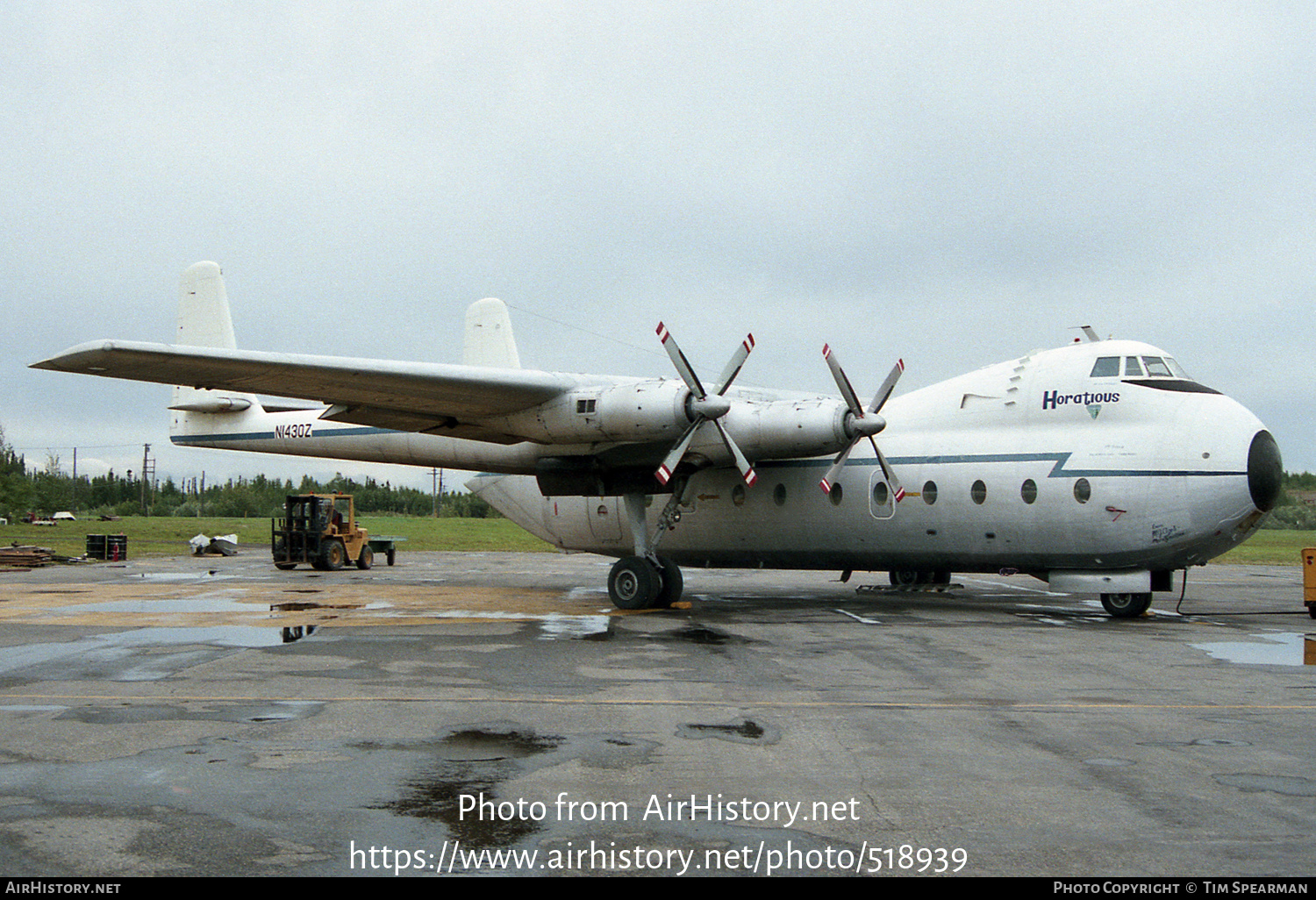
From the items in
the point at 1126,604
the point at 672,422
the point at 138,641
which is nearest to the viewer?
the point at 138,641

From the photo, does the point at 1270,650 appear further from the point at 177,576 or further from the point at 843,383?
the point at 177,576

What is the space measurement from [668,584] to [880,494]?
15.2ft

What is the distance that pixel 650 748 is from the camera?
25.7ft

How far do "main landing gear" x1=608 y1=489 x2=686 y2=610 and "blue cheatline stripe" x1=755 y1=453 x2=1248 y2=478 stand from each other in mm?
2496

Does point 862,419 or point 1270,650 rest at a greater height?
point 862,419

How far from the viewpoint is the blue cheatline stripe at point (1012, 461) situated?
55.7 feet

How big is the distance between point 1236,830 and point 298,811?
18.0ft

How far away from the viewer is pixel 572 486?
2089cm

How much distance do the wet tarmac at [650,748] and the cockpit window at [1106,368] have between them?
462 cm

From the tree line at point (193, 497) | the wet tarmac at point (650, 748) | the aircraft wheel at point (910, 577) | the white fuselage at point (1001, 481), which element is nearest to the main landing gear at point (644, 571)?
the white fuselage at point (1001, 481)

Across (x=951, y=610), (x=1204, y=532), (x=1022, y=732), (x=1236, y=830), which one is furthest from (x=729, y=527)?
(x=1236, y=830)

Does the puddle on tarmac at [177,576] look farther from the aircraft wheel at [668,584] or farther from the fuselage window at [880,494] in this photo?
the fuselage window at [880,494]

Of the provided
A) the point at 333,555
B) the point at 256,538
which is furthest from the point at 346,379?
the point at 256,538
